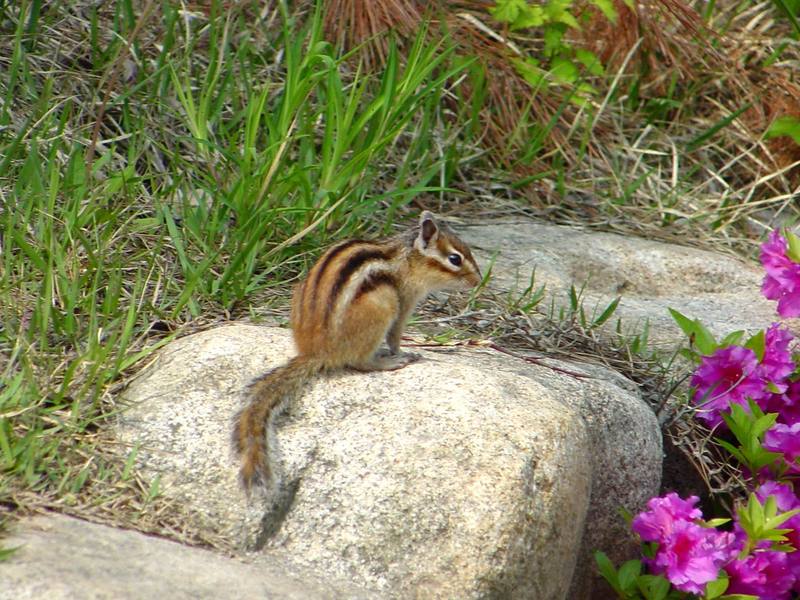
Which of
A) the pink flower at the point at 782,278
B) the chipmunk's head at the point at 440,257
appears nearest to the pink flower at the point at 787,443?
the pink flower at the point at 782,278

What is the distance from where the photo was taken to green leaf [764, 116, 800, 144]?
6445 millimetres

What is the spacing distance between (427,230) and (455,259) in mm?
168

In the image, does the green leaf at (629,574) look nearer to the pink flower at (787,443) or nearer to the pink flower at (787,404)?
the pink flower at (787,443)

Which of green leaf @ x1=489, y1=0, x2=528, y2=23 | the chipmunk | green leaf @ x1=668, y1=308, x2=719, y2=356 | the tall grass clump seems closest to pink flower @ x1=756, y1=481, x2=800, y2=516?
green leaf @ x1=668, y1=308, x2=719, y2=356

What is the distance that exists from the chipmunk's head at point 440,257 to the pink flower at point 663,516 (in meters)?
1.09

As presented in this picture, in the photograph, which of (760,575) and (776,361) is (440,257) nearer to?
(776,361)

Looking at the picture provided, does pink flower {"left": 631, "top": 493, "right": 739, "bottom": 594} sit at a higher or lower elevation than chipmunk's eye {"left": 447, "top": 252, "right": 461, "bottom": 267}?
lower

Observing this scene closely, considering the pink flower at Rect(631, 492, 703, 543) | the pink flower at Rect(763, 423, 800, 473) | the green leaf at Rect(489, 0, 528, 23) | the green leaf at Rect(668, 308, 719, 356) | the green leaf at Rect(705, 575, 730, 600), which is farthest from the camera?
the green leaf at Rect(489, 0, 528, 23)

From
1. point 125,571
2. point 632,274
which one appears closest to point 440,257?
point 632,274

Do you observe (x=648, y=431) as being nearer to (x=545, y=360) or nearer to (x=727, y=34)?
(x=545, y=360)

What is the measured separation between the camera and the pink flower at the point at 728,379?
4.20 meters

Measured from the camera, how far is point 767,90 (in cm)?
700

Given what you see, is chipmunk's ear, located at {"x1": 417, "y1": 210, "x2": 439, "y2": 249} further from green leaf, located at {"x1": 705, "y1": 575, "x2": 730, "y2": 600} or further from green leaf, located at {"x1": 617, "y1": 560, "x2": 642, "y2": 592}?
green leaf, located at {"x1": 705, "y1": 575, "x2": 730, "y2": 600}

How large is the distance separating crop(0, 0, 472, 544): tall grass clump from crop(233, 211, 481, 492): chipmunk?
356mm
